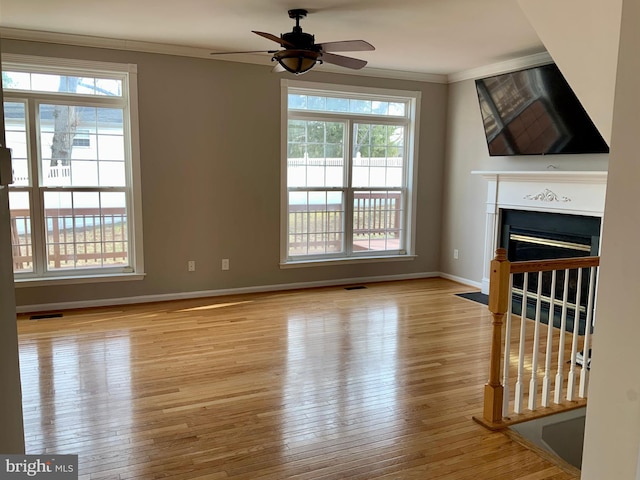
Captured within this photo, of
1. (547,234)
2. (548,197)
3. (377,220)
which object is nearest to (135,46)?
(377,220)

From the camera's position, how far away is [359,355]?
379 cm

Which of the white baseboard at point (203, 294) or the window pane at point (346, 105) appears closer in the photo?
the white baseboard at point (203, 294)

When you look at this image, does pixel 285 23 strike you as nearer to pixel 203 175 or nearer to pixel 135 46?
pixel 135 46

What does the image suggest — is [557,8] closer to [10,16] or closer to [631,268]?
[631,268]

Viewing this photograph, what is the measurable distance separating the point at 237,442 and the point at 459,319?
2.86 meters

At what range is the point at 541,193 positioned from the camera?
4.92 meters

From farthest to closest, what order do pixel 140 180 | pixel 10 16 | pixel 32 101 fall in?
1. pixel 140 180
2. pixel 32 101
3. pixel 10 16

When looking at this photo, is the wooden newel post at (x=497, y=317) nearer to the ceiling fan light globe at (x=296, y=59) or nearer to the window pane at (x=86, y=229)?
the ceiling fan light globe at (x=296, y=59)

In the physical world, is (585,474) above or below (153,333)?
above

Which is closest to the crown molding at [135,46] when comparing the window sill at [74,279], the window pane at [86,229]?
the window pane at [86,229]

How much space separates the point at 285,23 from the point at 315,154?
190 cm

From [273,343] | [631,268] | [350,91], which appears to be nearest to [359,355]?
[273,343]

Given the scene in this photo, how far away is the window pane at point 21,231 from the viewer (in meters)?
4.72

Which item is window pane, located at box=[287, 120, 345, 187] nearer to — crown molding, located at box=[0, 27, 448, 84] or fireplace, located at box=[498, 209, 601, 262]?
crown molding, located at box=[0, 27, 448, 84]
